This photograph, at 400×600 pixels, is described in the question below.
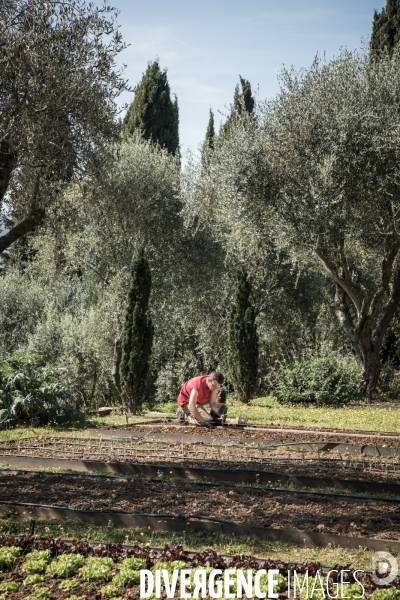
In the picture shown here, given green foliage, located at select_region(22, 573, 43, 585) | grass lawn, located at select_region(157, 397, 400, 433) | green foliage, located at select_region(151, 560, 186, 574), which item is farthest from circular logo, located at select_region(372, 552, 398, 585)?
grass lawn, located at select_region(157, 397, 400, 433)

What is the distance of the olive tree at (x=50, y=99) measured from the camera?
30.7 ft

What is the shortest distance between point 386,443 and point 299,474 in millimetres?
2501

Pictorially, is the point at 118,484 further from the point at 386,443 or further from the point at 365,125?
the point at 365,125

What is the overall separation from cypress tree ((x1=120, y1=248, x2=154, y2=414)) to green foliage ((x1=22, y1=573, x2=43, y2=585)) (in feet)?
34.8

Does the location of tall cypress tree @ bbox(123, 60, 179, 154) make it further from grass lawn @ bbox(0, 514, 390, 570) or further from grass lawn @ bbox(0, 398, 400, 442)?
grass lawn @ bbox(0, 514, 390, 570)

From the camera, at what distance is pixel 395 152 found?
14258mm

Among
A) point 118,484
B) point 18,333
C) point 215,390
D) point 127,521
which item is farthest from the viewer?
point 18,333

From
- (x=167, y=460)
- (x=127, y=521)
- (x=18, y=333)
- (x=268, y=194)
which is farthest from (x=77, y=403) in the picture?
(x=127, y=521)

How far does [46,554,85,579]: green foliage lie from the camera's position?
14.4 ft

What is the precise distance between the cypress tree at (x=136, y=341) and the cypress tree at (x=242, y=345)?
281 cm

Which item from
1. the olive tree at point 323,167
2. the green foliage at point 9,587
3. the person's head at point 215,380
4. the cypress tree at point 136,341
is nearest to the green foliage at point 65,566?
the green foliage at point 9,587

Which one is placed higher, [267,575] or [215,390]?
[215,390]

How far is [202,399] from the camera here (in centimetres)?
1066

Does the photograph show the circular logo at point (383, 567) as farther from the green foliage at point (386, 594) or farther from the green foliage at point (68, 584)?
the green foliage at point (68, 584)
